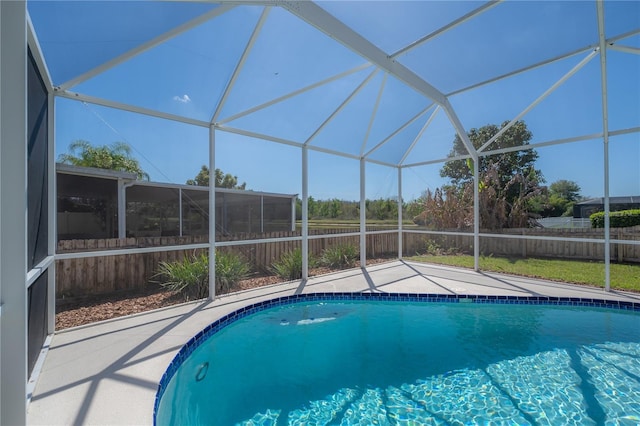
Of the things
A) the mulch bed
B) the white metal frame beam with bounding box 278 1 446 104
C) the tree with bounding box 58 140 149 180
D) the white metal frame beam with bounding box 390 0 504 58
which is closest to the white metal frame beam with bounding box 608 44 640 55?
the white metal frame beam with bounding box 390 0 504 58

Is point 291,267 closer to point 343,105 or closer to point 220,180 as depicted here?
point 220,180

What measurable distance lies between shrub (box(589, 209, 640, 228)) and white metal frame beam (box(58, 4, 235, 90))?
12.2m

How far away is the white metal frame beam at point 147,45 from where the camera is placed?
3.29 m

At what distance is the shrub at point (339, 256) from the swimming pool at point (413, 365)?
281cm

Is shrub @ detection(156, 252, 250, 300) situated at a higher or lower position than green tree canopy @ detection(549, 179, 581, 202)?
lower

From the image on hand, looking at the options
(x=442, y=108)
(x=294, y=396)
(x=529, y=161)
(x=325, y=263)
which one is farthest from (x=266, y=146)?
(x=529, y=161)

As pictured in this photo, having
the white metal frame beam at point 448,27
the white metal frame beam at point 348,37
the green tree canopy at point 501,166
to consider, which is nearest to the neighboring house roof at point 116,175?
the white metal frame beam at point 348,37

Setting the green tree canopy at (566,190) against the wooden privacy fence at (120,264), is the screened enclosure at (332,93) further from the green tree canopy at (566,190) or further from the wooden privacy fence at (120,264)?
the wooden privacy fence at (120,264)

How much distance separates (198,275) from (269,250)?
226 cm

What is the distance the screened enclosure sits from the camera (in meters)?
3.40

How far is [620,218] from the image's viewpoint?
30.9 ft

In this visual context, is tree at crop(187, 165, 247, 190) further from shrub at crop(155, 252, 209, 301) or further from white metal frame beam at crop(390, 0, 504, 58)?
white metal frame beam at crop(390, 0, 504, 58)

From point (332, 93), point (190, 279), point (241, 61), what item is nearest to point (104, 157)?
point (190, 279)

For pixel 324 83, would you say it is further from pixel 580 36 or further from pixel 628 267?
pixel 628 267
